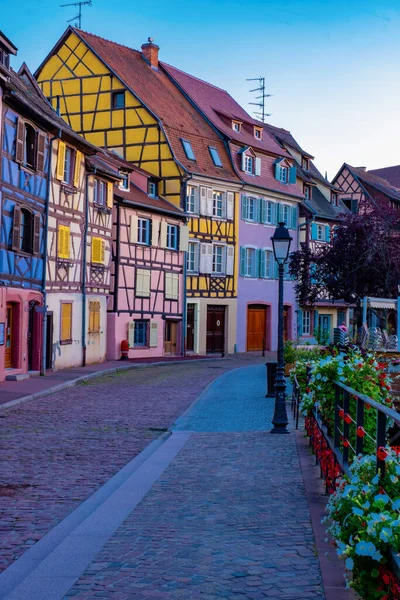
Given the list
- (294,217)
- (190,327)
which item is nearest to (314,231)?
(294,217)

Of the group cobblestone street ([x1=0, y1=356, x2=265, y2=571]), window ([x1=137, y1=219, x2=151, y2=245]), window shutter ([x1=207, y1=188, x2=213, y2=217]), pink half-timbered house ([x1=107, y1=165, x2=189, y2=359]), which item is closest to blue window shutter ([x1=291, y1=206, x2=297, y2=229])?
window shutter ([x1=207, y1=188, x2=213, y2=217])

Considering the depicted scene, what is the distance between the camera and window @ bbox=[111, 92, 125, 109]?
136 ft

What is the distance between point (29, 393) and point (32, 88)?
13.1m

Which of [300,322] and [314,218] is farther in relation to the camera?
[314,218]

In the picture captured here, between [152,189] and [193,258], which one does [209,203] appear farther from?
[152,189]

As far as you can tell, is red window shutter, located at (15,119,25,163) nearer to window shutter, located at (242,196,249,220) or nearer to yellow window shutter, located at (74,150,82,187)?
yellow window shutter, located at (74,150,82,187)

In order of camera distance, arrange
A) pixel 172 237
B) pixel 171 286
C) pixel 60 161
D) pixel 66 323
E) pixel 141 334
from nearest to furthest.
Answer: pixel 60 161
pixel 66 323
pixel 141 334
pixel 171 286
pixel 172 237

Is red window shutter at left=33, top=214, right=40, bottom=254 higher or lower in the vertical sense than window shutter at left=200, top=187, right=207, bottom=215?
lower

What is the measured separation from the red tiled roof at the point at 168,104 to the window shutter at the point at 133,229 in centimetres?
532

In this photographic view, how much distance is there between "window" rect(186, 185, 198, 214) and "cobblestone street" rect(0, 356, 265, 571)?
17.8 metres

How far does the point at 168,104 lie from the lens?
→ 145ft

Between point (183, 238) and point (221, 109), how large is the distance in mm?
12477

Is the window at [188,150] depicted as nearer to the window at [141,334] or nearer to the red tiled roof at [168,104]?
the red tiled roof at [168,104]

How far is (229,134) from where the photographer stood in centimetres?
4638
